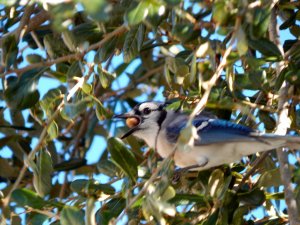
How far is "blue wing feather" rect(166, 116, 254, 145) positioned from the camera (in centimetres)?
348

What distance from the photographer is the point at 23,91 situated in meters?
3.44

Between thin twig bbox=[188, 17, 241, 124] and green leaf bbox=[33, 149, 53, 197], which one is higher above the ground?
thin twig bbox=[188, 17, 241, 124]

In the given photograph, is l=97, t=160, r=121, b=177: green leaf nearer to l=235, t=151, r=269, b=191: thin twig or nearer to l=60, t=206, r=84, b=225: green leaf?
l=235, t=151, r=269, b=191: thin twig

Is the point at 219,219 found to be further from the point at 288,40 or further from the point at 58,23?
the point at 58,23

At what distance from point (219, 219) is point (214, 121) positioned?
2.11 ft

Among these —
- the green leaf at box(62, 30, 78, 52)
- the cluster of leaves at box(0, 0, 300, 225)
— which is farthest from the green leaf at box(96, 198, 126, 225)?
the green leaf at box(62, 30, 78, 52)

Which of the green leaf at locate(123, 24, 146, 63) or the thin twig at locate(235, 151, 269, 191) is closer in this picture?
the thin twig at locate(235, 151, 269, 191)

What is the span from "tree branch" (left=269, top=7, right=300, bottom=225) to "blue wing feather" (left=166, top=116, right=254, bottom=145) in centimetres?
16

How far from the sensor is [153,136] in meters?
4.05

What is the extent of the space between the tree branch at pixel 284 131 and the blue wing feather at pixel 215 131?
0.16 m


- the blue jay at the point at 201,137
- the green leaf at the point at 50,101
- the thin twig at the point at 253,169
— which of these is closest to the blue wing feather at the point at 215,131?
the blue jay at the point at 201,137

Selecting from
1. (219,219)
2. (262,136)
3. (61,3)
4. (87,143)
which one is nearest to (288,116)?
(262,136)

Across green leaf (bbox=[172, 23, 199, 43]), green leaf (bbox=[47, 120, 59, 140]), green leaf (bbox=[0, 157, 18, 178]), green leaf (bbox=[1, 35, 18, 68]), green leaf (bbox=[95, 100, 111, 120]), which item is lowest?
green leaf (bbox=[0, 157, 18, 178])

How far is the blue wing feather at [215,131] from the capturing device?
3.48 meters
